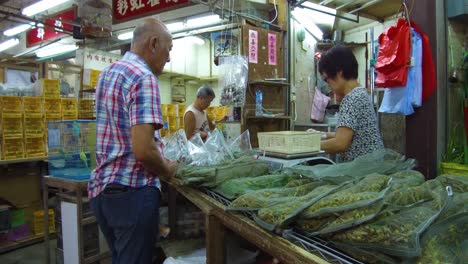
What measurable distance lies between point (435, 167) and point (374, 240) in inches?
105

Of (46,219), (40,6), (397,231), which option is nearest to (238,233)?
(397,231)

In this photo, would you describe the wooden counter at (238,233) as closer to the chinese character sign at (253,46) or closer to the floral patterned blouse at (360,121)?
the floral patterned blouse at (360,121)

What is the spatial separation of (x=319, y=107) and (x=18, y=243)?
4.47 m

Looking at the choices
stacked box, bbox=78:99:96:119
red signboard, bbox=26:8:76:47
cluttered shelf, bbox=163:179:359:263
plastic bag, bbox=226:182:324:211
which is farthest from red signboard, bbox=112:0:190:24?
plastic bag, bbox=226:182:324:211

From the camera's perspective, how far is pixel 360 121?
1942 millimetres

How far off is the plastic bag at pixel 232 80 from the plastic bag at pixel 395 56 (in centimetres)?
170

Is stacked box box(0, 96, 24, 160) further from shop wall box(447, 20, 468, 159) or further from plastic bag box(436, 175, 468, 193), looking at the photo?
shop wall box(447, 20, 468, 159)

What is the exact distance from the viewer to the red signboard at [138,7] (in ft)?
13.6

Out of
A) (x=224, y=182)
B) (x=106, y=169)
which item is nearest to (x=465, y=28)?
(x=224, y=182)

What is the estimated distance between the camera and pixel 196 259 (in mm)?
1900

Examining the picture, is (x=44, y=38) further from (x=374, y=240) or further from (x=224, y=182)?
(x=374, y=240)

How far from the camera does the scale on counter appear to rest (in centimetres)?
181

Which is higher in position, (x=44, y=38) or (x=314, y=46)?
(x=44, y=38)

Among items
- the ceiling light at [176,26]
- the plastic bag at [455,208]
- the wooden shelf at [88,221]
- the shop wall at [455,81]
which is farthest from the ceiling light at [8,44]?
the plastic bag at [455,208]
